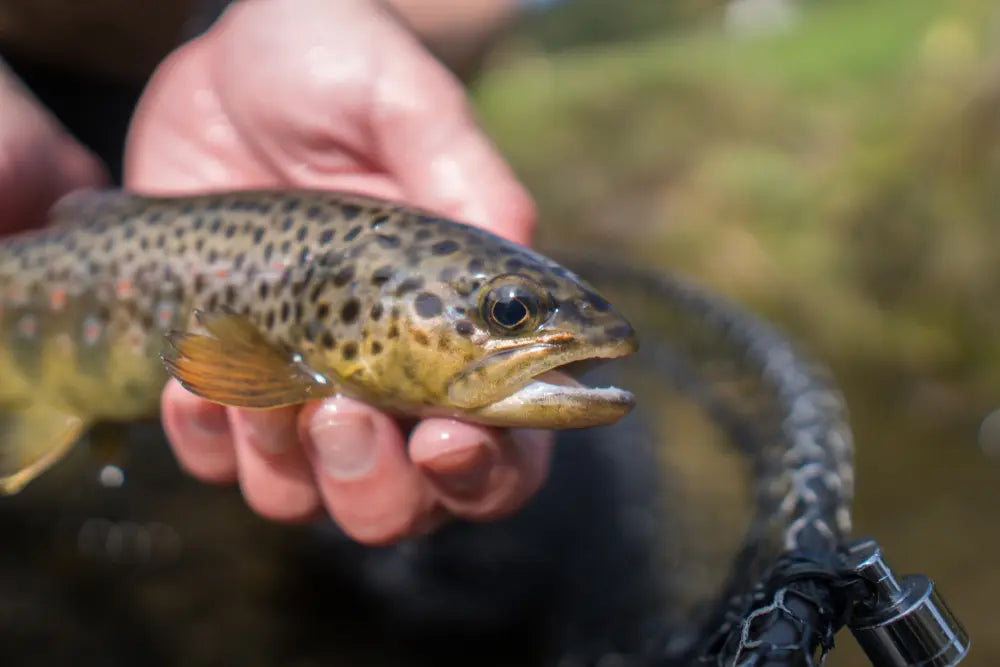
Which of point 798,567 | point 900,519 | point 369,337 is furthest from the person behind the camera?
point 900,519

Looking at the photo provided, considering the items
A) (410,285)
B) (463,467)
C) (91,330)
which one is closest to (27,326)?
(91,330)

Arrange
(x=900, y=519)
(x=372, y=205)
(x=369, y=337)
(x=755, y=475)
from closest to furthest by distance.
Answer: (x=369, y=337), (x=372, y=205), (x=755, y=475), (x=900, y=519)

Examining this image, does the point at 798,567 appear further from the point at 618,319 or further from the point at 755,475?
the point at 755,475

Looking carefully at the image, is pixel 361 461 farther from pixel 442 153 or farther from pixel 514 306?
pixel 442 153

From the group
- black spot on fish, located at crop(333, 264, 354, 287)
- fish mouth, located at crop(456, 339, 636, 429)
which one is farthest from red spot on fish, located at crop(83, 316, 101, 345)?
fish mouth, located at crop(456, 339, 636, 429)

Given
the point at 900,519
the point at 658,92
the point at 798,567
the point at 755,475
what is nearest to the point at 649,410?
the point at 900,519

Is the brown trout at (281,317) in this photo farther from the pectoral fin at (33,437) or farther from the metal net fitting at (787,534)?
the metal net fitting at (787,534)

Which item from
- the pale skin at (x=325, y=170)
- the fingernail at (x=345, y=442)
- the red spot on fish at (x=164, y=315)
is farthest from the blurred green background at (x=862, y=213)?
the red spot on fish at (x=164, y=315)
